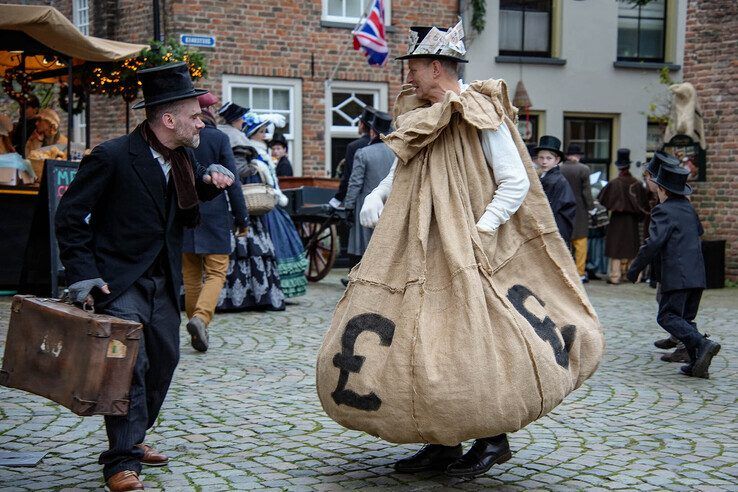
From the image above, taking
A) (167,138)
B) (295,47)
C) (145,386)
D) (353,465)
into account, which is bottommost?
(353,465)

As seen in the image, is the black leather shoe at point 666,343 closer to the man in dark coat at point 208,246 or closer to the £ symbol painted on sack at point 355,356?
the man in dark coat at point 208,246

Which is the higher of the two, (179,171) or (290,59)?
(290,59)

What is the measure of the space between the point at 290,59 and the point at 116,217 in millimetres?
13383

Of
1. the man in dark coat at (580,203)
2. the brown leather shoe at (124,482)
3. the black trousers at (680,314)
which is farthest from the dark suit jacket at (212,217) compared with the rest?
the man in dark coat at (580,203)

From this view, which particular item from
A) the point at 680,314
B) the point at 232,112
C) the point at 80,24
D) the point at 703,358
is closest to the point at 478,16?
the point at 80,24

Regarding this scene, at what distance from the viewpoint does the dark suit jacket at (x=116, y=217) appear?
4238 millimetres

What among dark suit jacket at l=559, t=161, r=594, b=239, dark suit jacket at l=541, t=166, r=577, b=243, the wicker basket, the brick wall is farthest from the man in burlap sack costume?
the brick wall

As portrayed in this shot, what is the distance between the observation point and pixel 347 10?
59.3ft

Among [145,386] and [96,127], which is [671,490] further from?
[96,127]

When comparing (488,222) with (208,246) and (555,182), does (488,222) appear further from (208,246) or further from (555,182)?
(555,182)

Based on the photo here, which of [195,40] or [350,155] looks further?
[195,40]

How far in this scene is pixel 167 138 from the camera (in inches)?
176

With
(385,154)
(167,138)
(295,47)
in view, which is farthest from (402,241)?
(295,47)

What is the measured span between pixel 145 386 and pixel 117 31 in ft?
47.6
